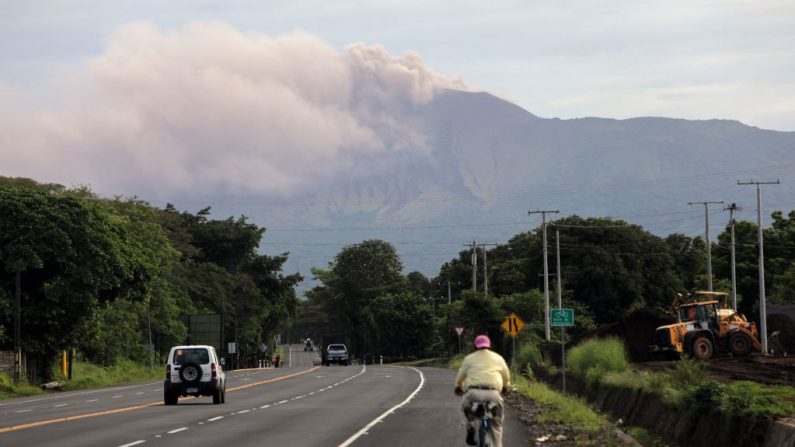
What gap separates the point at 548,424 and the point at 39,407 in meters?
18.1

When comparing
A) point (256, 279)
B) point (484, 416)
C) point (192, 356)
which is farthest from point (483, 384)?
point (256, 279)

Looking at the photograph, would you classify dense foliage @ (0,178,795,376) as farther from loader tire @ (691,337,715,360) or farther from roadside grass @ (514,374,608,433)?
roadside grass @ (514,374,608,433)

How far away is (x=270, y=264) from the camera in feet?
403

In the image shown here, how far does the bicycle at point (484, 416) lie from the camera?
53.2ft

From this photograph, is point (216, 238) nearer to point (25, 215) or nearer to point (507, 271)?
point (507, 271)

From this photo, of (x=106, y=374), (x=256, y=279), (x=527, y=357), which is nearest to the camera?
(x=527, y=357)

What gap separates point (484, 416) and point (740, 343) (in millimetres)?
34834

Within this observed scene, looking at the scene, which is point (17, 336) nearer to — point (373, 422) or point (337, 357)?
point (373, 422)

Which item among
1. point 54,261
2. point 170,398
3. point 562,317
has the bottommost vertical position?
point 170,398

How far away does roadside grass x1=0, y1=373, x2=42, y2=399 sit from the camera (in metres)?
52.4

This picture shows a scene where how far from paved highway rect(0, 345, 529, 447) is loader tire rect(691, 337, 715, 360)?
10.4 meters

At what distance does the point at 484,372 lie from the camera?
54.5 ft

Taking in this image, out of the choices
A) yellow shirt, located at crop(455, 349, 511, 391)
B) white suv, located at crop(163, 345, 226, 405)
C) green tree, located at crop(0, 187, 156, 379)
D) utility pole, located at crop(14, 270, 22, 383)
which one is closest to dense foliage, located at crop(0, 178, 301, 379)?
green tree, located at crop(0, 187, 156, 379)

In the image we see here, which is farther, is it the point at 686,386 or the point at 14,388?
the point at 14,388
